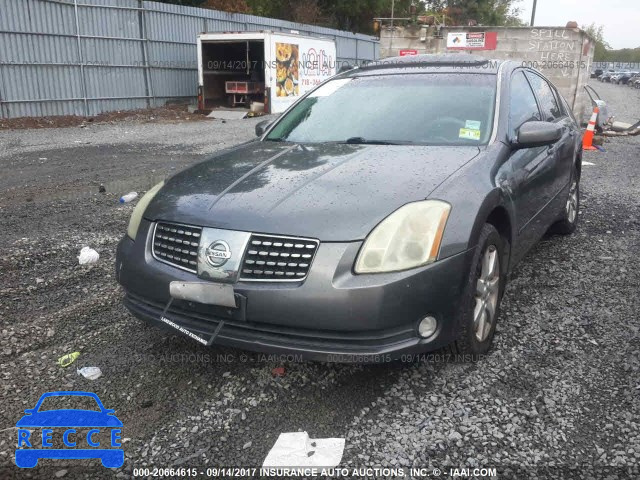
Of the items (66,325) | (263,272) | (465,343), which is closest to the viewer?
(263,272)

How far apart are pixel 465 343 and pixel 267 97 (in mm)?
17001

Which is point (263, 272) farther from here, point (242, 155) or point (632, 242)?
point (632, 242)

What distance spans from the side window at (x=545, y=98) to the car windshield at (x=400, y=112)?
35.1 inches

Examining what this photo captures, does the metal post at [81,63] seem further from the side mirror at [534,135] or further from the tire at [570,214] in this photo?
the side mirror at [534,135]

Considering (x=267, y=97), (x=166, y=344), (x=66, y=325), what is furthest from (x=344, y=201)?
(x=267, y=97)

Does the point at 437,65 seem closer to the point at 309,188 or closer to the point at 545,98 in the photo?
the point at 545,98

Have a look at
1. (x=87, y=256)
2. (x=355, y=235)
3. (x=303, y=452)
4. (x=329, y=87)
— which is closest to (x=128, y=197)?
(x=87, y=256)

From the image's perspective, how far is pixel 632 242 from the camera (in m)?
5.34

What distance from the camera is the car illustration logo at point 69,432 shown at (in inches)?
96.5

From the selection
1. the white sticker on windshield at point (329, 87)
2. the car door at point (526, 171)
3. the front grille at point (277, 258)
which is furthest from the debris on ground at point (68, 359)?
the car door at point (526, 171)

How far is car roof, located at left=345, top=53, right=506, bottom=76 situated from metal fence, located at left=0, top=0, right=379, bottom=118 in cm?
1371

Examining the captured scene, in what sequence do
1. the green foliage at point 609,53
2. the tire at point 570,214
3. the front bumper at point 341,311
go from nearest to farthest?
the front bumper at point 341,311 < the tire at point 570,214 < the green foliage at point 609,53

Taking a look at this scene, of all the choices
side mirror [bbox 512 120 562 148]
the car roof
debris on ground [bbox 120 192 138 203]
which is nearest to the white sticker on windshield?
the car roof

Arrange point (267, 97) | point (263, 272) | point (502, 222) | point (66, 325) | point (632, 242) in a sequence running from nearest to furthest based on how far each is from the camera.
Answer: point (263, 272)
point (502, 222)
point (66, 325)
point (632, 242)
point (267, 97)
